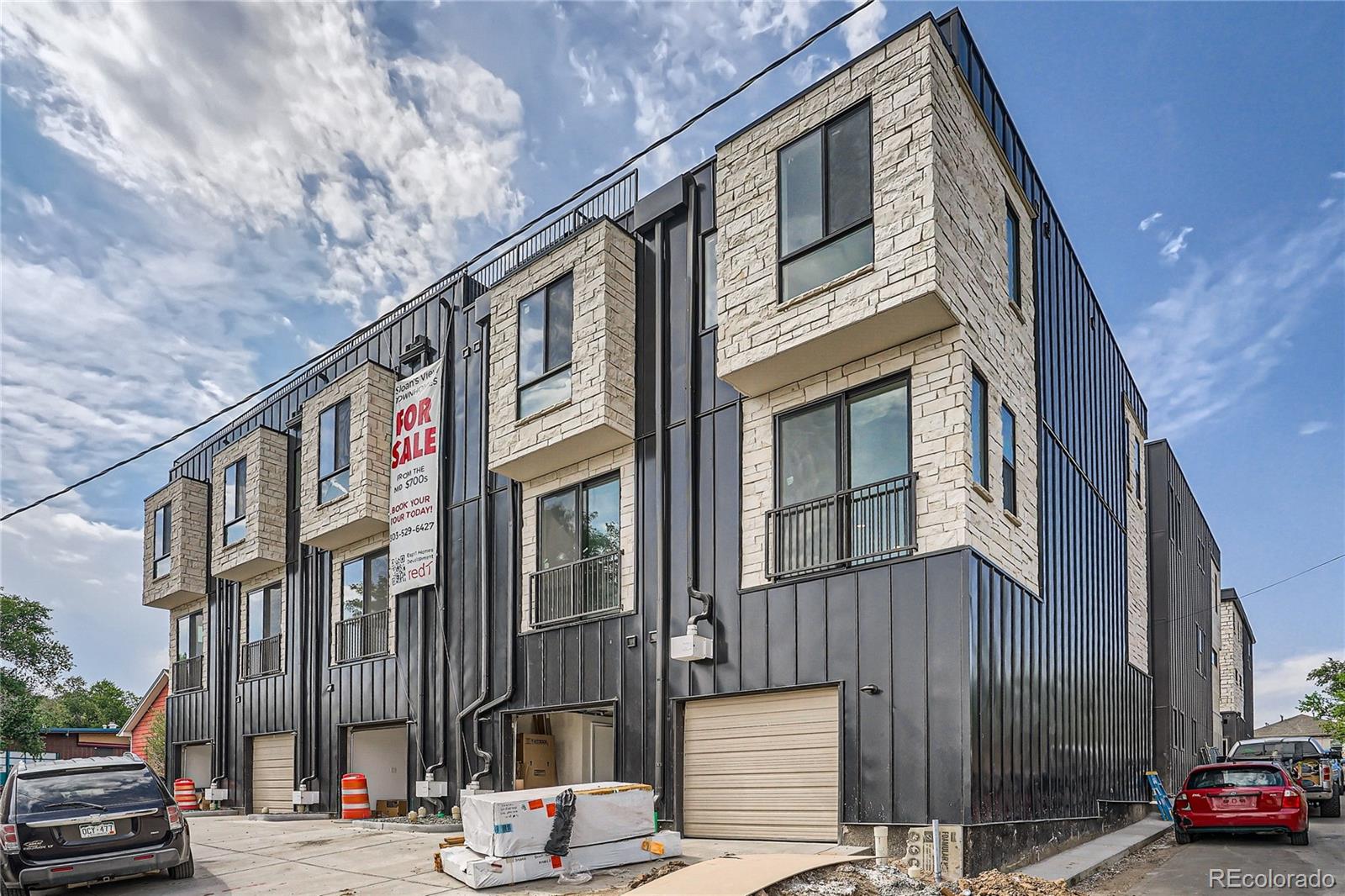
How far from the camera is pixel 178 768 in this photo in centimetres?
2764

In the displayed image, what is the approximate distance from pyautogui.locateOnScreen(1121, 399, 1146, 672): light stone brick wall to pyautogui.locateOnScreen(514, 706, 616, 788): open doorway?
432 inches

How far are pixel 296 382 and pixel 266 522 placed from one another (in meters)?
3.38

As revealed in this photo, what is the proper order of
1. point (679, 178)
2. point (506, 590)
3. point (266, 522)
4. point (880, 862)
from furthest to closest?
point (266, 522), point (506, 590), point (679, 178), point (880, 862)

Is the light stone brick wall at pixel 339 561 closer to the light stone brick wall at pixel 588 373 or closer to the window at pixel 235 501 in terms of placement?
the window at pixel 235 501

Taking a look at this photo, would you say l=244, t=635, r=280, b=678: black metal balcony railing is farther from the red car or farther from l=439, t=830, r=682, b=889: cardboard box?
the red car

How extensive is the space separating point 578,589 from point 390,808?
7.75 metres

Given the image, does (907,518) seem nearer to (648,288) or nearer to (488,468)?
(648,288)

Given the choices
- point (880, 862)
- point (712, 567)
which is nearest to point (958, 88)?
point (712, 567)

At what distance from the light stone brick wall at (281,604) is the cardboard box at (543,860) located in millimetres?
13016

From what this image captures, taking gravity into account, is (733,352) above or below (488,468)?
above

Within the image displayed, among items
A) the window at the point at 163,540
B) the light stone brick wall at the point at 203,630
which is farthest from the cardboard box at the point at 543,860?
the window at the point at 163,540

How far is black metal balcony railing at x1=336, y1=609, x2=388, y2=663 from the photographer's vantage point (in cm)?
2023

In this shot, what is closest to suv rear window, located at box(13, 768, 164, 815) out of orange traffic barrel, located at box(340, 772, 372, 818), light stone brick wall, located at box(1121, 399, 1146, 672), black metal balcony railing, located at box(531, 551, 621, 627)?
black metal balcony railing, located at box(531, 551, 621, 627)

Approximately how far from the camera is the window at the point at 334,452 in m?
21.2
